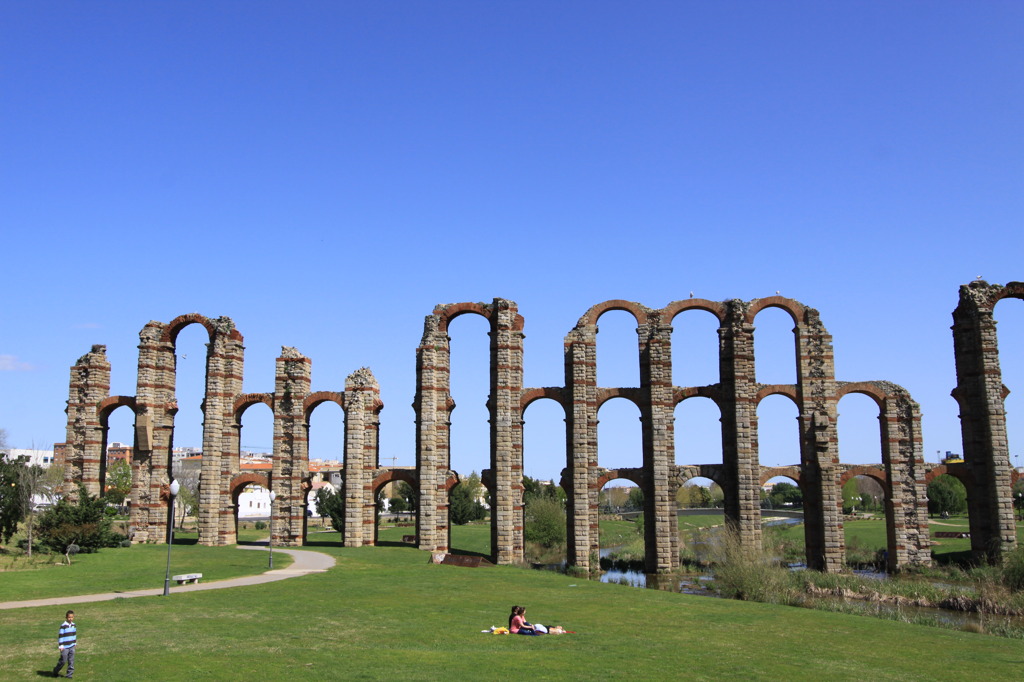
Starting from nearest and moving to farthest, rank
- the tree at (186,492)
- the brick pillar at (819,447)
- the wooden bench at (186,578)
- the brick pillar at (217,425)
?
1. the wooden bench at (186,578)
2. the brick pillar at (819,447)
3. the brick pillar at (217,425)
4. the tree at (186,492)

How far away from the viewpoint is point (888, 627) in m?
22.3

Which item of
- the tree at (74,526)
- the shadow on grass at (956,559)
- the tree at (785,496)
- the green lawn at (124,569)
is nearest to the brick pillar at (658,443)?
the shadow on grass at (956,559)

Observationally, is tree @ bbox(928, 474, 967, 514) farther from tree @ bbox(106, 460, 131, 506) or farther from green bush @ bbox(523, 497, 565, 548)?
tree @ bbox(106, 460, 131, 506)

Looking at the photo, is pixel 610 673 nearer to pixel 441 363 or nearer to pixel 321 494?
pixel 441 363

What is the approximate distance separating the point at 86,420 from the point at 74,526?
11.9 m

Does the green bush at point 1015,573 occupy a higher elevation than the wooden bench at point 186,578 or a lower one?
lower

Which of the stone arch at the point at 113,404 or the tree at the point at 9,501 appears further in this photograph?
the stone arch at the point at 113,404

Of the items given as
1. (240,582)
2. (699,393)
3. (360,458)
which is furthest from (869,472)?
(240,582)

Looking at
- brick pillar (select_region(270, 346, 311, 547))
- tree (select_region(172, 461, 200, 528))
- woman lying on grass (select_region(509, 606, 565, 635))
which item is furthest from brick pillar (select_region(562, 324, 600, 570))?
tree (select_region(172, 461, 200, 528))

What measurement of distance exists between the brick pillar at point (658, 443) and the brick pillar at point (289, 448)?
58.5 ft

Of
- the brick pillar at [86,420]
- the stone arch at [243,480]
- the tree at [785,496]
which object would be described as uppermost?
the brick pillar at [86,420]

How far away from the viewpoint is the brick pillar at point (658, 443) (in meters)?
40.0

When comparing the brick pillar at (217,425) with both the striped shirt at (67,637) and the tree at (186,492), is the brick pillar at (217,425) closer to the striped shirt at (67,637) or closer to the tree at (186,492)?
the tree at (186,492)

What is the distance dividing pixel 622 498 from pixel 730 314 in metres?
117
